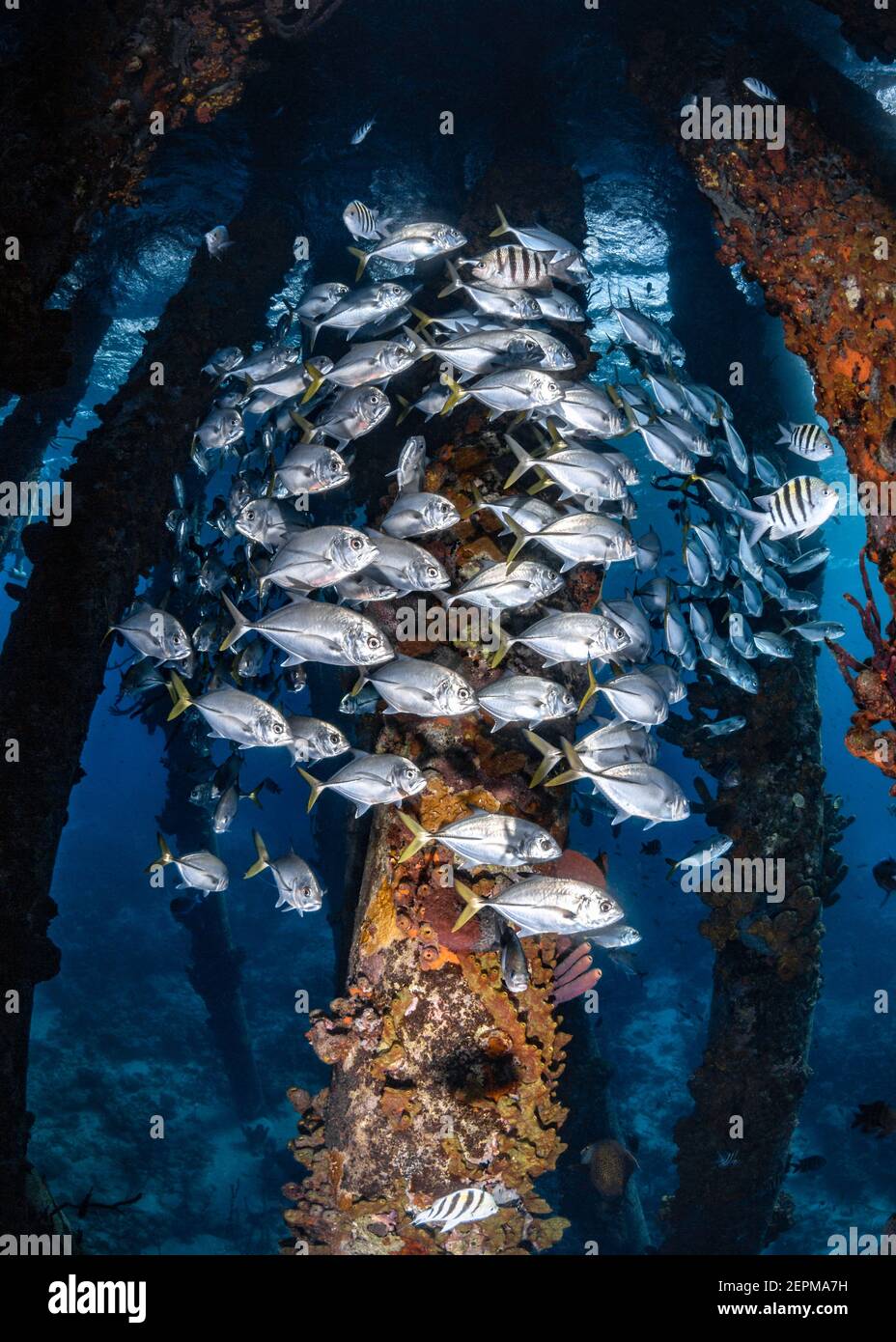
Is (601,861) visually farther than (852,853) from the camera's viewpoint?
No

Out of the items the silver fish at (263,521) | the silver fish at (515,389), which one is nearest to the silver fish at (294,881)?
the silver fish at (263,521)

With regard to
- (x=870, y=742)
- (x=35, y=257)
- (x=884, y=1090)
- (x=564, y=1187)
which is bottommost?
(x=884, y=1090)

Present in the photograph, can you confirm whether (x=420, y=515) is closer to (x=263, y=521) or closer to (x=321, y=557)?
(x=321, y=557)

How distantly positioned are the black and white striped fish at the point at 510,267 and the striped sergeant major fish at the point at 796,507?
2.39m

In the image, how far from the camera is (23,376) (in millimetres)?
4844

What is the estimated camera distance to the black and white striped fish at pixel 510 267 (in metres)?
5.15

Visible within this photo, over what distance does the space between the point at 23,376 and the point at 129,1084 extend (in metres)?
17.0

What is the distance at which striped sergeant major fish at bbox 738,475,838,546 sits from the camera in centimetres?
513

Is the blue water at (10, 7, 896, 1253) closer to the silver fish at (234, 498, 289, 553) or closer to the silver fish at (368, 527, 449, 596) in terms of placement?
the silver fish at (234, 498, 289, 553)

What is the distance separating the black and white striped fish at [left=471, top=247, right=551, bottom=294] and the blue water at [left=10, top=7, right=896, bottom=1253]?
3.40 metres

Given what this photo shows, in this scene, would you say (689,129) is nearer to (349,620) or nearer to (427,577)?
(427,577)

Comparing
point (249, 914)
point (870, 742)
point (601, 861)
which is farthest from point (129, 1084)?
point (870, 742)

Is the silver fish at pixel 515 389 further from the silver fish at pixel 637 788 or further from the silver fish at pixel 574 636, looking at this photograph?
the silver fish at pixel 637 788

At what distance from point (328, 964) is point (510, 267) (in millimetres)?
21483
